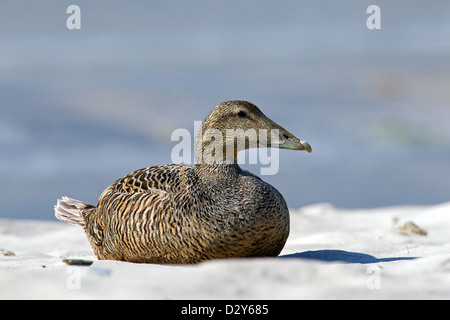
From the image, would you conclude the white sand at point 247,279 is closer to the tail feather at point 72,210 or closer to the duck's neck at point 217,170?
the tail feather at point 72,210

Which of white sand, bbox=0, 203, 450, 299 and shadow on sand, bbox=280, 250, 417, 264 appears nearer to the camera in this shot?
white sand, bbox=0, 203, 450, 299

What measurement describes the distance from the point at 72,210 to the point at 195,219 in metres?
1.76

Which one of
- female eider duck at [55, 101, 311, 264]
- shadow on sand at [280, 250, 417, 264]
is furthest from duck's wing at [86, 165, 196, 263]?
shadow on sand at [280, 250, 417, 264]

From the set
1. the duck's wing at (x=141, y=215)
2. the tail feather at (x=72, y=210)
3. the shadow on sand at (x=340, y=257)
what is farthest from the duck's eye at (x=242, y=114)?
the tail feather at (x=72, y=210)

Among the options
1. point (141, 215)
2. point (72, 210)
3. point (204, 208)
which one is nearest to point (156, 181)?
point (141, 215)

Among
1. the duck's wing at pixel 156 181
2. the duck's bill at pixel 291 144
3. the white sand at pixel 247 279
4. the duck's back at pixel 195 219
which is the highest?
the duck's bill at pixel 291 144

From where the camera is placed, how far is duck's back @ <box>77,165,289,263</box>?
4.81m

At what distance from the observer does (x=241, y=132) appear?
5.23m

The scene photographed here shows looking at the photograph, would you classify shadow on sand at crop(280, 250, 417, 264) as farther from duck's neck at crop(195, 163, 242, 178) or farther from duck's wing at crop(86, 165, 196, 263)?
duck's wing at crop(86, 165, 196, 263)

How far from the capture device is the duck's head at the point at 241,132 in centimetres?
523

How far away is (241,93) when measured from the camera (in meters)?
17.6

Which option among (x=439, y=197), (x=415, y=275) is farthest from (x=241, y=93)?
(x=415, y=275)

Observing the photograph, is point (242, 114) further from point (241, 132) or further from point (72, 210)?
point (72, 210)
